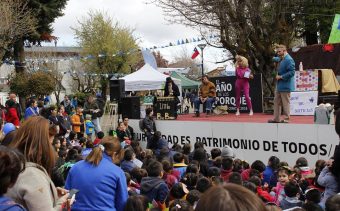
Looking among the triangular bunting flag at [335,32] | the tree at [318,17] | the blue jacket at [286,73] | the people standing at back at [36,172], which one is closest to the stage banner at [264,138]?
the blue jacket at [286,73]

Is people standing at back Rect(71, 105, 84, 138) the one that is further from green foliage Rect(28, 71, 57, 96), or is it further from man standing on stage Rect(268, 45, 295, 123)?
green foliage Rect(28, 71, 57, 96)

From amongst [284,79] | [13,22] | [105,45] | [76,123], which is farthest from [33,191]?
[105,45]

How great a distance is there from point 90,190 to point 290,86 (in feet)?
24.4

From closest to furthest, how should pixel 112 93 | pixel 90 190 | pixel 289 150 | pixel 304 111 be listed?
pixel 90 190, pixel 289 150, pixel 304 111, pixel 112 93

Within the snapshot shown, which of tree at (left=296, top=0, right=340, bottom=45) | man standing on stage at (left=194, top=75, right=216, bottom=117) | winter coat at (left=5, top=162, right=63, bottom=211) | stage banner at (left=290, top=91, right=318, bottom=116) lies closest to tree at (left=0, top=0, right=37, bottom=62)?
man standing on stage at (left=194, top=75, right=216, bottom=117)

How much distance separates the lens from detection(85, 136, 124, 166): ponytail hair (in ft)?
14.9

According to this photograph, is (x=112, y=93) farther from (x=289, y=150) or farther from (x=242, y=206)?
(x=242, y=206)

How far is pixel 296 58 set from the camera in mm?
22984

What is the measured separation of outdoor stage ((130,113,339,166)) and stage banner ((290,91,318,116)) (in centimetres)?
76

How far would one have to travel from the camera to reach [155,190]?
571 cm

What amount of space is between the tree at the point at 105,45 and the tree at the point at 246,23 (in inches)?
1084

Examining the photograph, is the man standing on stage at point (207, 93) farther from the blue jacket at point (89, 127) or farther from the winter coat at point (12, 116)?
the winter coat at point (12, 116)

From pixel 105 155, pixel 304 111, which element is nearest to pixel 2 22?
pixel 304 111

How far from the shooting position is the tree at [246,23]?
20.3m
